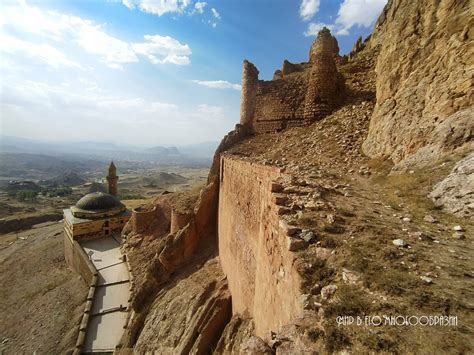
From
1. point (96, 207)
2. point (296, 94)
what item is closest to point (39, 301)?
point (96, 207)

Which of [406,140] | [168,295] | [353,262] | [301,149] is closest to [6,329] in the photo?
[168,295]

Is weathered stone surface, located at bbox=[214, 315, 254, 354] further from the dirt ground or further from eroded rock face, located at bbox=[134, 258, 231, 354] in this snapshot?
the dirt ground

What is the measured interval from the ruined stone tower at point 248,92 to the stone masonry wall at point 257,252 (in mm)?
5972

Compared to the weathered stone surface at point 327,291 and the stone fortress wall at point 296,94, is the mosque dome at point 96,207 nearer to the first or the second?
the stone fortress wall at point 296,94

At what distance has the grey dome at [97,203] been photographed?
23283mm

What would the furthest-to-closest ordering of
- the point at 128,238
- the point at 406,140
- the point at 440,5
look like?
the point at 128,238, the point at 440,5, the point at 406,140

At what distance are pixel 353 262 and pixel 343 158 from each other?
5.87 metres

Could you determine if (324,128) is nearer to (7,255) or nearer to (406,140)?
(406,140)

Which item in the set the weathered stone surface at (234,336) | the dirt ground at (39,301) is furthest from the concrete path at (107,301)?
the weathered stone surface at (234,336)

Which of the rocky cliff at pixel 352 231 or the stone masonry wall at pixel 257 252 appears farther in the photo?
the stone masonry wall at pixel 257 252

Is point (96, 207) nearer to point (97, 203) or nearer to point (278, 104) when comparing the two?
point (97, 203)

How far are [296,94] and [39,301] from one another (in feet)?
65.6

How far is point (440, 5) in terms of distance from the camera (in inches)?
262

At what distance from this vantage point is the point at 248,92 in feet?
54.3
